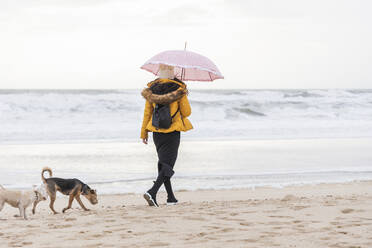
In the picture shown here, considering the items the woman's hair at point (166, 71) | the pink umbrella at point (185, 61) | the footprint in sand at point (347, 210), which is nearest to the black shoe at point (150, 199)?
the woman's hair at point (166, 71)

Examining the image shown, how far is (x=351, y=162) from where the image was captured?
1010 centimetres

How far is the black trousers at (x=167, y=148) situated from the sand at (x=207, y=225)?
45 cm

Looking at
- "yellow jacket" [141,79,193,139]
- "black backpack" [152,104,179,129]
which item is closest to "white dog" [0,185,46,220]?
"yellow jacket" [141,79,193,139]

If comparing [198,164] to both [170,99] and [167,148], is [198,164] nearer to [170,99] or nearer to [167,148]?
[167,148]

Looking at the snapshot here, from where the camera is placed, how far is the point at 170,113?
5.36m

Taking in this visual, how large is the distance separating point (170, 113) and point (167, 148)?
1.35 ft

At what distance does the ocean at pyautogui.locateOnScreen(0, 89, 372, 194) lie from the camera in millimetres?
8148

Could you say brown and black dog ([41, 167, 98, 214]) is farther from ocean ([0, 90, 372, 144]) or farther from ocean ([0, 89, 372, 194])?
ocean ([0, 90, 372, 144])

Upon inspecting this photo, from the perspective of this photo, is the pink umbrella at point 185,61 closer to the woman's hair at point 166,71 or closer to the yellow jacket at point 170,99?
the woman's hair at point 166,71

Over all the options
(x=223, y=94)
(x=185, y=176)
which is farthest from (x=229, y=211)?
(x=223, y=94)

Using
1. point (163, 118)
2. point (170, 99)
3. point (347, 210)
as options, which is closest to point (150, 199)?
point (163, 118)

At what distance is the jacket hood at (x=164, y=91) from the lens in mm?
5293

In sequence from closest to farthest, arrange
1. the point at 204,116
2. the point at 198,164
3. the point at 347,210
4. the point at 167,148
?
the point at 347,210
the point at 167,148
the point at 198,164
the point at 204,116

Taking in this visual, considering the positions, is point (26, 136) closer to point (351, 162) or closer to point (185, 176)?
point (185, 176)
